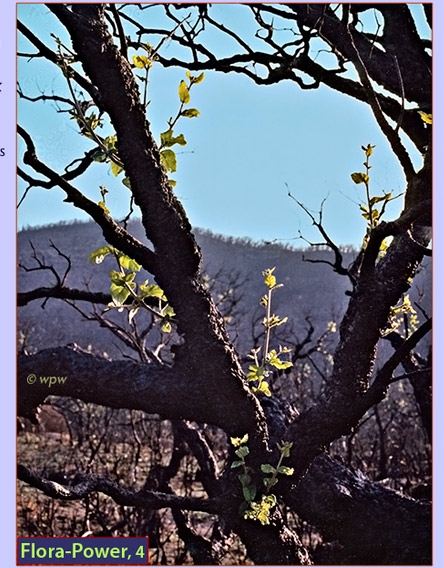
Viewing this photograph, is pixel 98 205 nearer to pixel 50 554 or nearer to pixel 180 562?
pixel 50 554

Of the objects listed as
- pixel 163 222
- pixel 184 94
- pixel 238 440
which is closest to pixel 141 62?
pixel 184 94

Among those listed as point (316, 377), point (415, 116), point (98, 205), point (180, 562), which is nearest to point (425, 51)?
point (415, 116)

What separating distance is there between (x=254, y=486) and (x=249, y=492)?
31 mm

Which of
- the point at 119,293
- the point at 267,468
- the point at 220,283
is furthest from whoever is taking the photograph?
the point at 220,283

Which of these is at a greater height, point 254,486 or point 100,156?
point 100,156

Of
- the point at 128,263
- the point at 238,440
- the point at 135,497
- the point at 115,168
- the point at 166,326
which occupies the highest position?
the point at 115,168

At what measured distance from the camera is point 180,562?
2889 mm

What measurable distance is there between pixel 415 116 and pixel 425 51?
287mm

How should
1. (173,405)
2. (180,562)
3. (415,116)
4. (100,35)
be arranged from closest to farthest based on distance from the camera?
(100,35), (173,405), (415,116), (180,562)

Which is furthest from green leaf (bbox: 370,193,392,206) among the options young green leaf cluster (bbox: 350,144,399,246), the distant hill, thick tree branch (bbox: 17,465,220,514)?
the distant hill

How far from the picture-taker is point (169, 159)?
1.58 metres

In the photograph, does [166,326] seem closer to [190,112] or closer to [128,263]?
[128,263]

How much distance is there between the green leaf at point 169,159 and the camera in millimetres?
1570

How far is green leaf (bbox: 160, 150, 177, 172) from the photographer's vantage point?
157 cm
